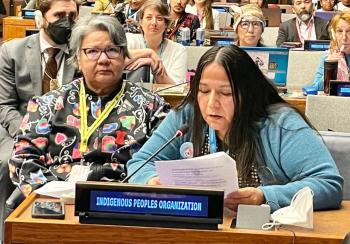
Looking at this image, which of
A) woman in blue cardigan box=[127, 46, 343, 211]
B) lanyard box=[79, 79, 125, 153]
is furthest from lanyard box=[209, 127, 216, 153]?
lanyard box=[79, 79, 125, 153]

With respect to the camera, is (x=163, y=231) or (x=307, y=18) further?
(x=307, y=18)

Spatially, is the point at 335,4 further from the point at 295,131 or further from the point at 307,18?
the point at 295,131

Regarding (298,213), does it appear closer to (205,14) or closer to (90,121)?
(90,121)

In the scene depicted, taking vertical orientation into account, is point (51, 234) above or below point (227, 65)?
below

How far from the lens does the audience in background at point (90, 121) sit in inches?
124

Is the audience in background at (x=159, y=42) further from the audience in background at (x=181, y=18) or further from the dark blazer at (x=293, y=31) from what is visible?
the dark blazer at (x=293, y=31)

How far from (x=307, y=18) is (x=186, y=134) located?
5.60m

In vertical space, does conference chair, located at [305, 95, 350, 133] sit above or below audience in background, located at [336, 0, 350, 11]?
below

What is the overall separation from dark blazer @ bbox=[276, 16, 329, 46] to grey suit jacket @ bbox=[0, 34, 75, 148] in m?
3.99

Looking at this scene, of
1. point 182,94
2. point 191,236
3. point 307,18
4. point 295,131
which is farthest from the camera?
point 307,18

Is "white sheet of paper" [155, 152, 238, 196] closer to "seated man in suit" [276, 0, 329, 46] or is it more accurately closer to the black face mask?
the black face mask

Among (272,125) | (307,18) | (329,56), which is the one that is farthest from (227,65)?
(307,18)

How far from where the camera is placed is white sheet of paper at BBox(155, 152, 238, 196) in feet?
7.09

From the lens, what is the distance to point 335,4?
10.8 m
